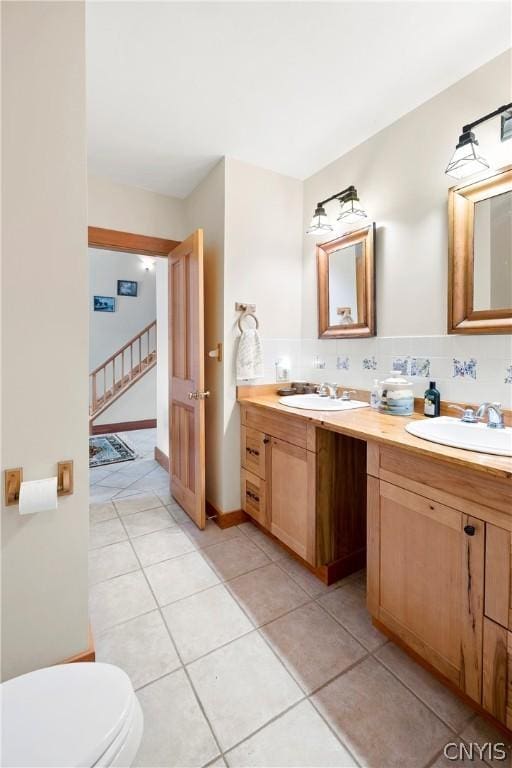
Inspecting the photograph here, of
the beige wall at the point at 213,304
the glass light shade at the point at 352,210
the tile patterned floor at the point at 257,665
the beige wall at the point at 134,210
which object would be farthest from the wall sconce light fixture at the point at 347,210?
the tile patterned floor at the point at 257,665

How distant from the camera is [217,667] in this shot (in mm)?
1343

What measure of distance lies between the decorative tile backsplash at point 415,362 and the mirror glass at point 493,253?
0.58ft

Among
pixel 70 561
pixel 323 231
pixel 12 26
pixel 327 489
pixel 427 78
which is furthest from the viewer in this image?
pixel 323 231

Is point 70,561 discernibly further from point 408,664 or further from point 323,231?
point 323,231

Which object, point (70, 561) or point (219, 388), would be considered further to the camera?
point (219, 388)

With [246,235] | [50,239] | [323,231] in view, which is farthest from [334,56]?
[50,239]

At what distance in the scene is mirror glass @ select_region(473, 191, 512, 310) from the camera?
1.47 metres

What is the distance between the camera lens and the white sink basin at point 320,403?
6.52 feet

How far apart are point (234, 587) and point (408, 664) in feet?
2.77

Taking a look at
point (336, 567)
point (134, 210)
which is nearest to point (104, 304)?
point (134, 210)

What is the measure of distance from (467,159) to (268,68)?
100 centimetres

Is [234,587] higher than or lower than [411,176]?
lower

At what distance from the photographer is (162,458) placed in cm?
370

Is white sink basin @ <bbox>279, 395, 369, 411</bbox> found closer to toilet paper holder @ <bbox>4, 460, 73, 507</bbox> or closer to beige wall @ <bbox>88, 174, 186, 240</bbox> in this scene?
toilet paper holder @ <bbox>4, 460, 73, 507</bbox>
